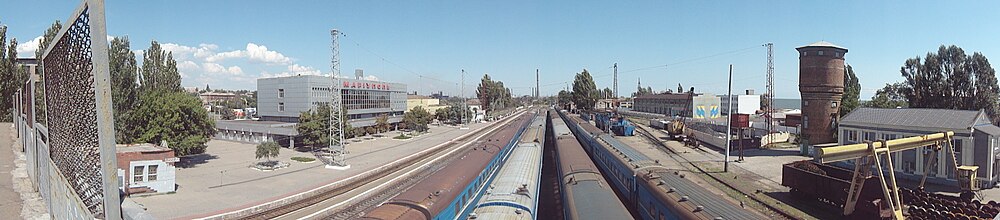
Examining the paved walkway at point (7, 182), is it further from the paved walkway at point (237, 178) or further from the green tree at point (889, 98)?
the green tree at point (889, 98)

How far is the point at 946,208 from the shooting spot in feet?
62.1

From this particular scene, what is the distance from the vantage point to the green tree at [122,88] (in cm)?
3653

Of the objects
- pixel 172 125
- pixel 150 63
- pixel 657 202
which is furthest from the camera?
pixel 150 63

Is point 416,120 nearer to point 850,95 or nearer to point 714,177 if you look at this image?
point 714,177

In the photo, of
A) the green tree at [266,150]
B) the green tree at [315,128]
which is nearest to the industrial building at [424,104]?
the green tree at [315,128]

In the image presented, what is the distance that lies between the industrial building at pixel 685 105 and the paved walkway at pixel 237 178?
5155 cm

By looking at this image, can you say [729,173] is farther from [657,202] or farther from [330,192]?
[330,192]

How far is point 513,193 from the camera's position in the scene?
19141mm

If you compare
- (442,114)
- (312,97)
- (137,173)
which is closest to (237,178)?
(137,173)

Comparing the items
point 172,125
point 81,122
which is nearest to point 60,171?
point 81,122

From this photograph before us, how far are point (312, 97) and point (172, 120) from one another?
2392 cm

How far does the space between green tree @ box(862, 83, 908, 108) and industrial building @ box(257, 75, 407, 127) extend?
218ft

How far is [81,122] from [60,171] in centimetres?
534

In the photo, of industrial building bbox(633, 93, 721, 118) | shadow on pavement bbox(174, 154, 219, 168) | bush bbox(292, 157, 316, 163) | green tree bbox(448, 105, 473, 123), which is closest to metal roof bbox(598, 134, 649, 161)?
→ bush bbox(292, 157, 316, 163)
